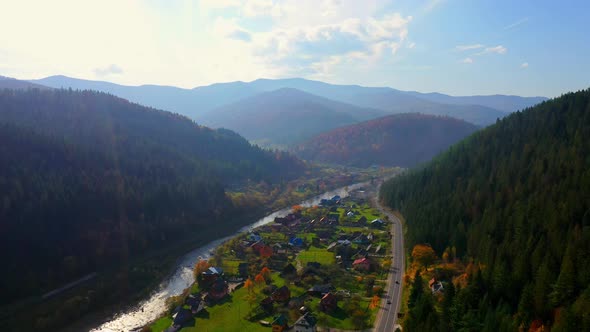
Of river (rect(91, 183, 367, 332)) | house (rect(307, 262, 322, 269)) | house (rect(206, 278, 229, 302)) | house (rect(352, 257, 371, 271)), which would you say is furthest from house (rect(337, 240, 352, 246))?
house (rect(206, 278, 229, 302))

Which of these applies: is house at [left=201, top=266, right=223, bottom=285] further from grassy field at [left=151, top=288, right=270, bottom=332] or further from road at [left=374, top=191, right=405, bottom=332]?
road at [left=374, top=191, right=405, bottom=332]

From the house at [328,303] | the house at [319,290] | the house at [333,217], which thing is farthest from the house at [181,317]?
the house at [333,217]

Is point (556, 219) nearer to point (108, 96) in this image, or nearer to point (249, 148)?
point (249, 148)

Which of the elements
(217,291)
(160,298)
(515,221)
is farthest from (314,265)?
(515,221)

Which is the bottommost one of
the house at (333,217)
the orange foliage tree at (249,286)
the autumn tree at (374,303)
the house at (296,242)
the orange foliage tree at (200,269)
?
the house at (333,217)

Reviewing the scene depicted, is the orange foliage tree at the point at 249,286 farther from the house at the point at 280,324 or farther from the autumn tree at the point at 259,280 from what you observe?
the house at the point at 280,324

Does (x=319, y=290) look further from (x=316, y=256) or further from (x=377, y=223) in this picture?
(x=377, y=223)

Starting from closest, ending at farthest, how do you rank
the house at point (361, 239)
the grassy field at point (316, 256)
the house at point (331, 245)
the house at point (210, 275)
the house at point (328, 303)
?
the house at point (328, 303)
the house at point (210, 275)
the grassy field at point (316, 256)
the house at point (331, 245)
the house at point (361, 239)

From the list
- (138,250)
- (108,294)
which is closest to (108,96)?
(138,250)
